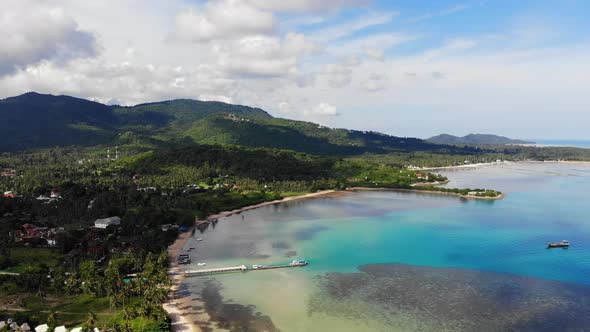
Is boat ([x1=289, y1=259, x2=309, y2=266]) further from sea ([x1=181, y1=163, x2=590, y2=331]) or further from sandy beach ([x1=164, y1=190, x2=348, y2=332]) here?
sandy beach ([x1=164, y1=190, x2=348, y2=332])

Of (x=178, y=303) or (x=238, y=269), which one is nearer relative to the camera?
(x=178, y=303)

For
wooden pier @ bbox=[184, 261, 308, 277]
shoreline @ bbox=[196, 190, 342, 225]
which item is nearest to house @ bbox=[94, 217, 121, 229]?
shoreline @ bbox=[196, 190, 342, 225]

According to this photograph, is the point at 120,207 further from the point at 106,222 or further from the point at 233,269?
the point at 233,269

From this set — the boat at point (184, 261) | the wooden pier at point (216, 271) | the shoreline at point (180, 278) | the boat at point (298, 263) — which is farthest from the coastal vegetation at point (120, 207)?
the boat at point (298, 263)

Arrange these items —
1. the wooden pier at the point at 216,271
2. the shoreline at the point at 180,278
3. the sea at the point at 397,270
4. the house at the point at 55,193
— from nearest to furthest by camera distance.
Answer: the shoreline at the point at 180,278 → the sea at the point at 397,270 → the wooden pier at the point at 216,271 → the house at the point at 55,193

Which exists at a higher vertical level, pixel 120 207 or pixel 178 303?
pixel 120 207

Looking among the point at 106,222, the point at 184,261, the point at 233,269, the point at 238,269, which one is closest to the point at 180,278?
the point at 184,261

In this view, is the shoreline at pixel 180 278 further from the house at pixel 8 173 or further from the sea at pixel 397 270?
the house at pixel 8 173
